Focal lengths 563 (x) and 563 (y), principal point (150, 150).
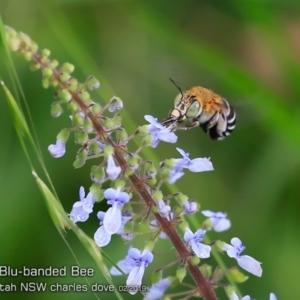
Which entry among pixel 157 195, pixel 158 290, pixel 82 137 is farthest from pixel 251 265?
Answer: pixel 82 137

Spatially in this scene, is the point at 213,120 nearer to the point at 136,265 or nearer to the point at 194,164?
the point at 194,164

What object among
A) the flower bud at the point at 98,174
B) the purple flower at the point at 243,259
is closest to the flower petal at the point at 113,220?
the flower bud at the point at 98,174

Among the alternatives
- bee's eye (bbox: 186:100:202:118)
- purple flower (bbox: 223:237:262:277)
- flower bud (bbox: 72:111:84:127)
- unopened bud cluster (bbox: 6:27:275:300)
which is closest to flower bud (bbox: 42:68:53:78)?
unopened bud cluster (bbox: 6:27:275:300)

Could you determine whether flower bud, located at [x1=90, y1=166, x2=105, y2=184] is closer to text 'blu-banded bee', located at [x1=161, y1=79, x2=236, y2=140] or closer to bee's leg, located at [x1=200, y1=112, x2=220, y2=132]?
text 'blu-banded bee', located at [x1=161, y1=79, x2=236, y2=140]

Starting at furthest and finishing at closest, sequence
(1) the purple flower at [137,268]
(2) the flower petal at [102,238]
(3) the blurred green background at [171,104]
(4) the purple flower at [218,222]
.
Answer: (3) the blurred green background at [171,104] → (4) the purple flower at [218,222] → (1) the purple flower at [137,268] → (2) the flower petal at [102,238]

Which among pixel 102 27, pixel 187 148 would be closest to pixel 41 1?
pixel 102 27

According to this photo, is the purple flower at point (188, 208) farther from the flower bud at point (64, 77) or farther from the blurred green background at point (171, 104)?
the blurred green background at point (171, 104)
